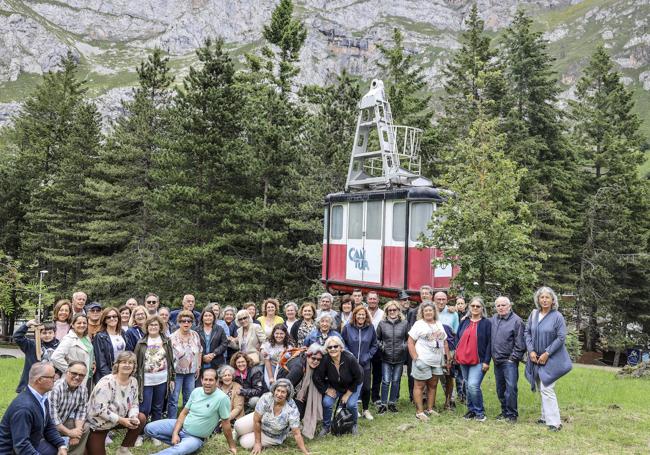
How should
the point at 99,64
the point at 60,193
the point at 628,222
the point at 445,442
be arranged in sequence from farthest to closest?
the point at 99,64, the point at 60,193, the point at 628,222, the point at 445,442

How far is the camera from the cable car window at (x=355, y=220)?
13.4 meters

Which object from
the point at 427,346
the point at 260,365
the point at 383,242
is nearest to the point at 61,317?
the point at 260,365

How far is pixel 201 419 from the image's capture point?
237 inches

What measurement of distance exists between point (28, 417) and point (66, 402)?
805 millimetres

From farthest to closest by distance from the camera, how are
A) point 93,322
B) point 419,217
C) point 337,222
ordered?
point 337,222, point 419,217, point 93,322

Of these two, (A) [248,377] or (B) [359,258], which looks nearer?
Result: (A) [248,377]

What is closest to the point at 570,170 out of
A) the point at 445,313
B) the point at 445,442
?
the point at 445,313

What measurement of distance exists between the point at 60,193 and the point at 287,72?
14.5 meters

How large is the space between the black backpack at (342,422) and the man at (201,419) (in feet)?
4.34

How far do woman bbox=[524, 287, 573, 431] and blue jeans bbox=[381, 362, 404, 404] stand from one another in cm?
176

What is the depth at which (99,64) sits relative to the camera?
6019 inches

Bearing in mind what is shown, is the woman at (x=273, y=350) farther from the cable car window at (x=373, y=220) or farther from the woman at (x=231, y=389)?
the cable car window at (x=373, y=220)

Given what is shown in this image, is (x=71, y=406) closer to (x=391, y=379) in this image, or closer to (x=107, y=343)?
(x=107, y=343)

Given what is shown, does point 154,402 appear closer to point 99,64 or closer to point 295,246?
point 295,246
